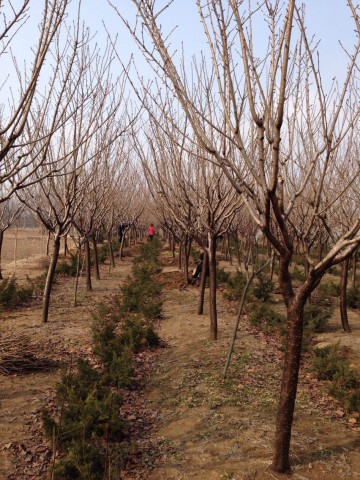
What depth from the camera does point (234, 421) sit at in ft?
12.7

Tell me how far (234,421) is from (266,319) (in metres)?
3.81

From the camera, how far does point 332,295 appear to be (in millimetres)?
10852

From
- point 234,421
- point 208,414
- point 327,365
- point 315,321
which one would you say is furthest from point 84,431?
point 315,321

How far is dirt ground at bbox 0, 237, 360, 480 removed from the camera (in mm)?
3191

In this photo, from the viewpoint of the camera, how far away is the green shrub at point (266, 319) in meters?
7.23

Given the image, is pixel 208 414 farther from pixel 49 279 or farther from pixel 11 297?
pixel 11 297

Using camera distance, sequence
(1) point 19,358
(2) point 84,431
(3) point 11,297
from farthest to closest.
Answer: (3) point 11,297 → (1) point 19,358 → (2) point 84,431

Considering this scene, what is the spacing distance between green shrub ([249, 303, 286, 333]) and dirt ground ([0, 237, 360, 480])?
0.28m

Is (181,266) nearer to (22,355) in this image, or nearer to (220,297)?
(220,297)

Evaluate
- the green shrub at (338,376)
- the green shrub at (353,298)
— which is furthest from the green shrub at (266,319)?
the green shrub at (353,298)

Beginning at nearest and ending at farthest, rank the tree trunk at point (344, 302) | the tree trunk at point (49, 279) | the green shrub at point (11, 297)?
the tree trunk at point (49, 279) < the tree trunk at point (344, 302) < the green shrub at point (11, 297)

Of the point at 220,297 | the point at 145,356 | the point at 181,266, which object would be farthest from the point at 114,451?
the point at 181,266

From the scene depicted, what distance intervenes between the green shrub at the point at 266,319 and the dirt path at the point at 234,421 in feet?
2.86

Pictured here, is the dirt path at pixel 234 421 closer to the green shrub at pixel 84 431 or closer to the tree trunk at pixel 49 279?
the green shrub at pixel 84 431
